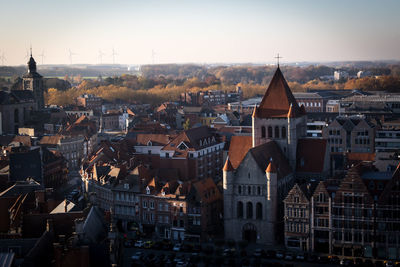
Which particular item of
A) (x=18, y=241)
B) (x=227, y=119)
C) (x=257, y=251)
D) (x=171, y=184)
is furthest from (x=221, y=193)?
(x=227, y=119)

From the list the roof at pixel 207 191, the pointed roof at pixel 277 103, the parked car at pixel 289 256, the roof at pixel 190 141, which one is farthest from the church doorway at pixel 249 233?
the roof at pixel 190 141

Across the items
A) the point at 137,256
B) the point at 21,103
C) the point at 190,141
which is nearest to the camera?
the point at 137,256

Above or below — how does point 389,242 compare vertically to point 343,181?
below

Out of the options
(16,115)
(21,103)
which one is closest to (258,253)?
(16,115)

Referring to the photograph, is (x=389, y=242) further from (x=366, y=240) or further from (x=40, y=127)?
(x=40, y=127)

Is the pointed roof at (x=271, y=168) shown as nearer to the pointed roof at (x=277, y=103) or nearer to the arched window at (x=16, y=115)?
the pointed roof at (x=277, y=103)

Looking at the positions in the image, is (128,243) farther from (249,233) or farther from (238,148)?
(238,148)

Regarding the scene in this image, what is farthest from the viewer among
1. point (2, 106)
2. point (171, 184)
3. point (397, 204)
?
point (2, 106)
